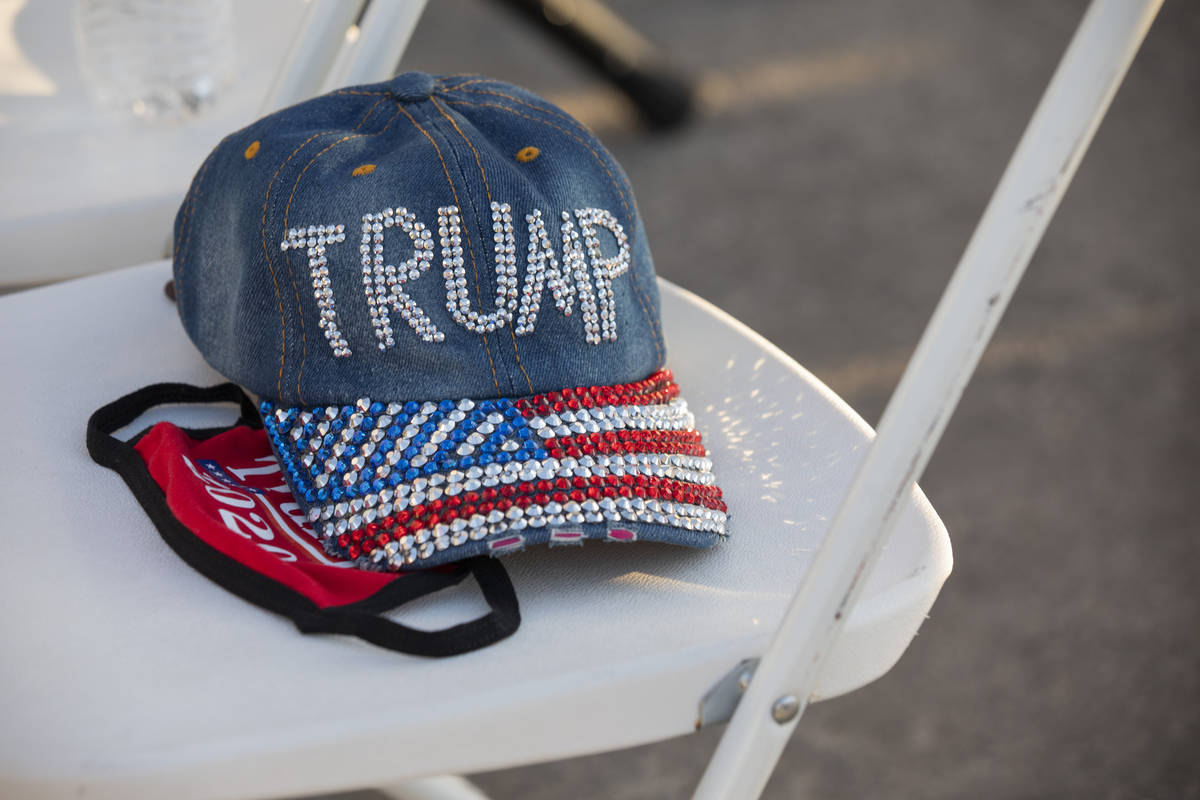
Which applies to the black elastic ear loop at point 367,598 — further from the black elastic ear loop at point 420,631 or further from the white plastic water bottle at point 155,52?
the white plastic water bottle at point 155,52

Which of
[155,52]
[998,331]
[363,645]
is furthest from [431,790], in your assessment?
[998,331]

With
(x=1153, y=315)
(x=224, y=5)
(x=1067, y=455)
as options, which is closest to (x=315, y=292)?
(x=224, y=5)

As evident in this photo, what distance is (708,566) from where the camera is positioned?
1.60ft

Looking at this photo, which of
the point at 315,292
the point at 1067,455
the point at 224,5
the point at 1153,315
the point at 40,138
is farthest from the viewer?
the point at 1153,315

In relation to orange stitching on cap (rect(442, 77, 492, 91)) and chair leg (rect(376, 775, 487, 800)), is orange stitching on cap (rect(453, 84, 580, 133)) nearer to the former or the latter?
orange stitching on cap (rect(442, 77, 492, 91))

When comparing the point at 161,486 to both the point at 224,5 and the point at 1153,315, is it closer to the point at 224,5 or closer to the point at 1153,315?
the point at 224,5

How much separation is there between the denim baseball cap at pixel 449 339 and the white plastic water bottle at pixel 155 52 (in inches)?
15.7

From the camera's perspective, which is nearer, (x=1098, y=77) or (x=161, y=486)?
(x=1098, y=77)

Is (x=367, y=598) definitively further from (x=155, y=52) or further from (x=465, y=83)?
(x=155, y=52)

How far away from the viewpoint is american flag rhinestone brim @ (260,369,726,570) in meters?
0.45

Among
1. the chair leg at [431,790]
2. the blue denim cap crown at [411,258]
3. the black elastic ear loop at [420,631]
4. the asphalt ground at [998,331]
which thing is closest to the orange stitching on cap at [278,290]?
the blue denim cap crown at [411,258]

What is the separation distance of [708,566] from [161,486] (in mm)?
233

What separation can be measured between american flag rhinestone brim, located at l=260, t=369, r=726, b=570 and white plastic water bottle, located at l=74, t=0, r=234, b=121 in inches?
19.0

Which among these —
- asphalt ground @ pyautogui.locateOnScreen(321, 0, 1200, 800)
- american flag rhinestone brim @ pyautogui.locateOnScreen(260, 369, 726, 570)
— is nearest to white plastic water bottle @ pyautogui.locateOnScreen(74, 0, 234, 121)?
american flag rhinestone brim @ pyautogui.locateOnScreen(260, 369, 726, 570)
